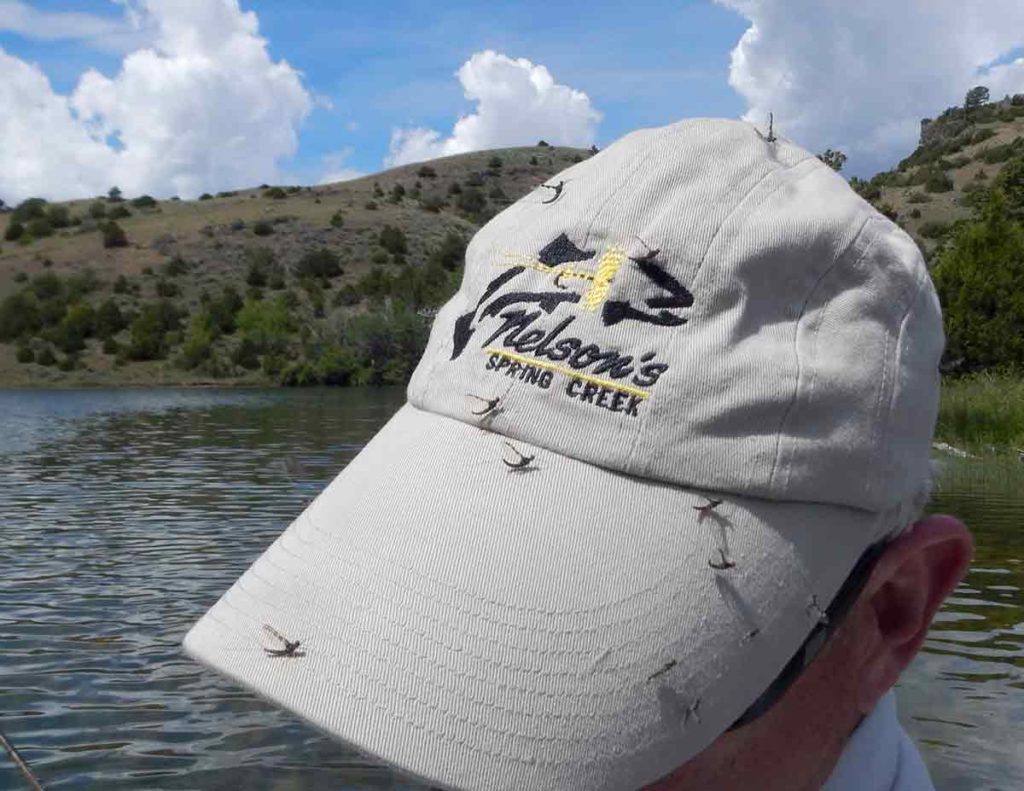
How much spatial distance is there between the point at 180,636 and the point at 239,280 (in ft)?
214

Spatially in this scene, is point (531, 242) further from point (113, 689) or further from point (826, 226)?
point (113, 689)

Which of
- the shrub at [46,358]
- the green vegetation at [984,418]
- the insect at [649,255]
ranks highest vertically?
the insect at [649,255]

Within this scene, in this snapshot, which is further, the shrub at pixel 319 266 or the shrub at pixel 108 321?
the shrub at pixel 319 266

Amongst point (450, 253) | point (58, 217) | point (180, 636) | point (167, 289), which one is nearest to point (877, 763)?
point (180, 636)

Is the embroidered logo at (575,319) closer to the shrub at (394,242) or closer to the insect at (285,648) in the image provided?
the insect at (285,648)

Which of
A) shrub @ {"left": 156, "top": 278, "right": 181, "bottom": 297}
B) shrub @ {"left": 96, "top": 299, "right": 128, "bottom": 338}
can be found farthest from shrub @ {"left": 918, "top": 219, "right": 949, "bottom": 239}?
shrub @ {"left": 156, "top": 278, "right": 181, "bottom": 297}

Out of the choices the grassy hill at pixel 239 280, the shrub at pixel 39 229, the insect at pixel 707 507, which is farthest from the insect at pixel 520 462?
the shrub at pixel 39 229

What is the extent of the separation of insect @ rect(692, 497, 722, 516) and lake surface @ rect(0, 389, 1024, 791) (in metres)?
0.64

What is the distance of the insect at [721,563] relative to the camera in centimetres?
129

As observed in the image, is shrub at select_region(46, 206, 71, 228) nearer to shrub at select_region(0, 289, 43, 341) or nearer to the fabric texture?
shrub at select_region(0, 289, 43, 341)

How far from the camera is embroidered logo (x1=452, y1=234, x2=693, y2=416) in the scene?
134cm

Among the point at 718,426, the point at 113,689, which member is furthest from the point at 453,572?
the point at 113,689

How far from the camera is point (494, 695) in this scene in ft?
4.08

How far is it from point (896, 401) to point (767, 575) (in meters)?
0.24
